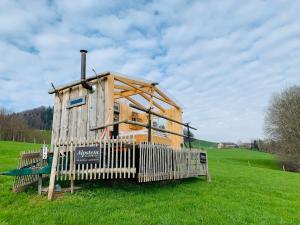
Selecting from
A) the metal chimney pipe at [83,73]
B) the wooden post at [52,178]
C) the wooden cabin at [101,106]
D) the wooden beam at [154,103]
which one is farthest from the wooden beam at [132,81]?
the wooden post at [52,178]

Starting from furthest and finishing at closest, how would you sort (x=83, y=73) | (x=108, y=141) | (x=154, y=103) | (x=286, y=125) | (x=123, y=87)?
(x=286, y=125), (x=154, y=103), (x=123, y=87), (x=83, y=73), (x=108, y=141)

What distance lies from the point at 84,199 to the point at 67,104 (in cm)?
558

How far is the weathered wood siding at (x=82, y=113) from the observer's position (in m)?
9.84

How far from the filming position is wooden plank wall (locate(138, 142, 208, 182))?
7.18 m

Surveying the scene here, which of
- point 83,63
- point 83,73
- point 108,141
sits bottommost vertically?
point 108,141

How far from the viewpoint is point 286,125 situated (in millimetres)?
33969

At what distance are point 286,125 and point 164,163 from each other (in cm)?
3076

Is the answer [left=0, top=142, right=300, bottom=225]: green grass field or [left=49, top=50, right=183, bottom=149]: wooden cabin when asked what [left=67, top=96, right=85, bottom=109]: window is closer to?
[left=49, top=50, right=183, bottom=149]: wooden cabin

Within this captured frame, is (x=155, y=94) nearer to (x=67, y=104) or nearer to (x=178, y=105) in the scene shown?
(x=178, y=105)

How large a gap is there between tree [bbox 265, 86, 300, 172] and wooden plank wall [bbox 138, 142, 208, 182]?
27835 millimetres

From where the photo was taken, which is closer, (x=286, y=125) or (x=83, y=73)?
(x=83, y=73)

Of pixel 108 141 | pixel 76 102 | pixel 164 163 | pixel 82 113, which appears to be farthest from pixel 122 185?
pixel 76 102

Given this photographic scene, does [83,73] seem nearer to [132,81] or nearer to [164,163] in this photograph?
[132,81]

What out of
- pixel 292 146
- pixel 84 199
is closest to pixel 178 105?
pixel 84 199
